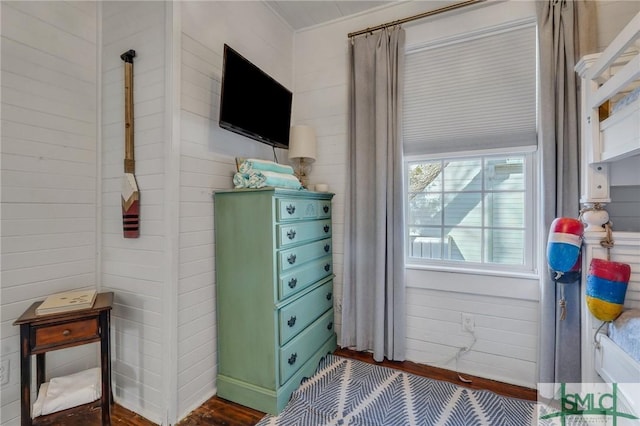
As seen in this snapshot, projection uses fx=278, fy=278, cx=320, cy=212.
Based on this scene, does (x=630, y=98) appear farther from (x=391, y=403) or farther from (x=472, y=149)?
(x=391, y=403)

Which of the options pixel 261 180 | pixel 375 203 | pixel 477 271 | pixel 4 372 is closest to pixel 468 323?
pixel 477 271

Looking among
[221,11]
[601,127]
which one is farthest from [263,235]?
[601,127]

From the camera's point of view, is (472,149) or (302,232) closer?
(302,232)

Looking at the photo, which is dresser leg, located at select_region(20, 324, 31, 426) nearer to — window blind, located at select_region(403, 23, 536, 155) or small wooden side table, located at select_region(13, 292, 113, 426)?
small wooden side table, located at select_region(13, 292, 113, 426)

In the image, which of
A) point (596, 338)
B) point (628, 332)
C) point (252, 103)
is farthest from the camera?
point (252, 103)

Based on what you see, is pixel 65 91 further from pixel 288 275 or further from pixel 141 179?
pixel 288 275

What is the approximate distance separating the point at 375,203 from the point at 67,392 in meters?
2.07

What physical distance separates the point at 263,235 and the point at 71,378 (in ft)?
4.04

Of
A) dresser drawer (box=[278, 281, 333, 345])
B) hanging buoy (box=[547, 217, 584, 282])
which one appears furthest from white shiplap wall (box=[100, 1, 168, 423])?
hanging buoy (box=[547, 217, 584, 282])

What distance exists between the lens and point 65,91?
157 cm

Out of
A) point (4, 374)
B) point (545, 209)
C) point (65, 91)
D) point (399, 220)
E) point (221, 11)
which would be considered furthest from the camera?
point (399, 220)

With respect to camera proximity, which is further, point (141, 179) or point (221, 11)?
point (221, 11)

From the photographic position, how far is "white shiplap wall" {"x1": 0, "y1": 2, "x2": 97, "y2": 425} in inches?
54.1

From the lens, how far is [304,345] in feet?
6.10
